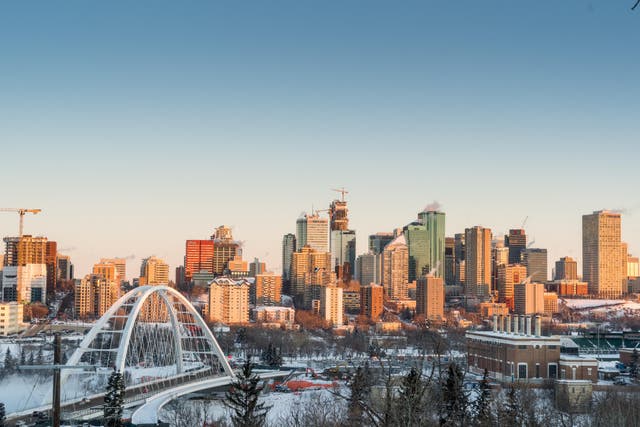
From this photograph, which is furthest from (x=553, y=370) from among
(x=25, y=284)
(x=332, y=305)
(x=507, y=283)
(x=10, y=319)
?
(x=507, y=283)

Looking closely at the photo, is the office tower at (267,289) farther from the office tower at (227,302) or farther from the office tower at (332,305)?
the office tower at (227,302)

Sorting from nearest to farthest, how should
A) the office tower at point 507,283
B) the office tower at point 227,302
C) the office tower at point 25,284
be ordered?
1. the office tower at point 227,302
2. the office tower at point 25,284
3. the office tower at point 507,283

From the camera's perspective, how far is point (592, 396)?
5119cm

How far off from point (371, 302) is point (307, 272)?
73.2ft

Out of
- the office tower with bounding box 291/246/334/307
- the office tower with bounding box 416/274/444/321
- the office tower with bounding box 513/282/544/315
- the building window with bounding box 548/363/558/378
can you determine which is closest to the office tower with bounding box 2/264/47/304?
the office tower with bounding box 291/246/334/307

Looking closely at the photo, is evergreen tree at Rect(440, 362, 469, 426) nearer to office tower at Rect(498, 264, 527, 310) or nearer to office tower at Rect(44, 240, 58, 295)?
office tower at Rect(44, 240, 58, 295)

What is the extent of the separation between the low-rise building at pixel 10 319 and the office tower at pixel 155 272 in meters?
71.0

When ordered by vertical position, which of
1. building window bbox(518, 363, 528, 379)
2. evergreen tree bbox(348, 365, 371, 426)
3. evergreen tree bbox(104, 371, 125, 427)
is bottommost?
building window bbox(518, 363, 528, 379)

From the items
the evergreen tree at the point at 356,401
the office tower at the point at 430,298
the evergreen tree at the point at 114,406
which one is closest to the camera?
the evergreen tree at the point at 356,401

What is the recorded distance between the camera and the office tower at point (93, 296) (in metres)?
130

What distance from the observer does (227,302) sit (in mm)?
135375

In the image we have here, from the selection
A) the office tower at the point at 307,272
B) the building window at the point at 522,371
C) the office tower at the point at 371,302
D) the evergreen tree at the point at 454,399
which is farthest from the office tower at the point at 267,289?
the evergreen tree at the point at 454,399

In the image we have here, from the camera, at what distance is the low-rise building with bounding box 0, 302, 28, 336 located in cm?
10100

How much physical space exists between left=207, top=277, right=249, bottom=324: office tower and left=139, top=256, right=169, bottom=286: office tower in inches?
1729
